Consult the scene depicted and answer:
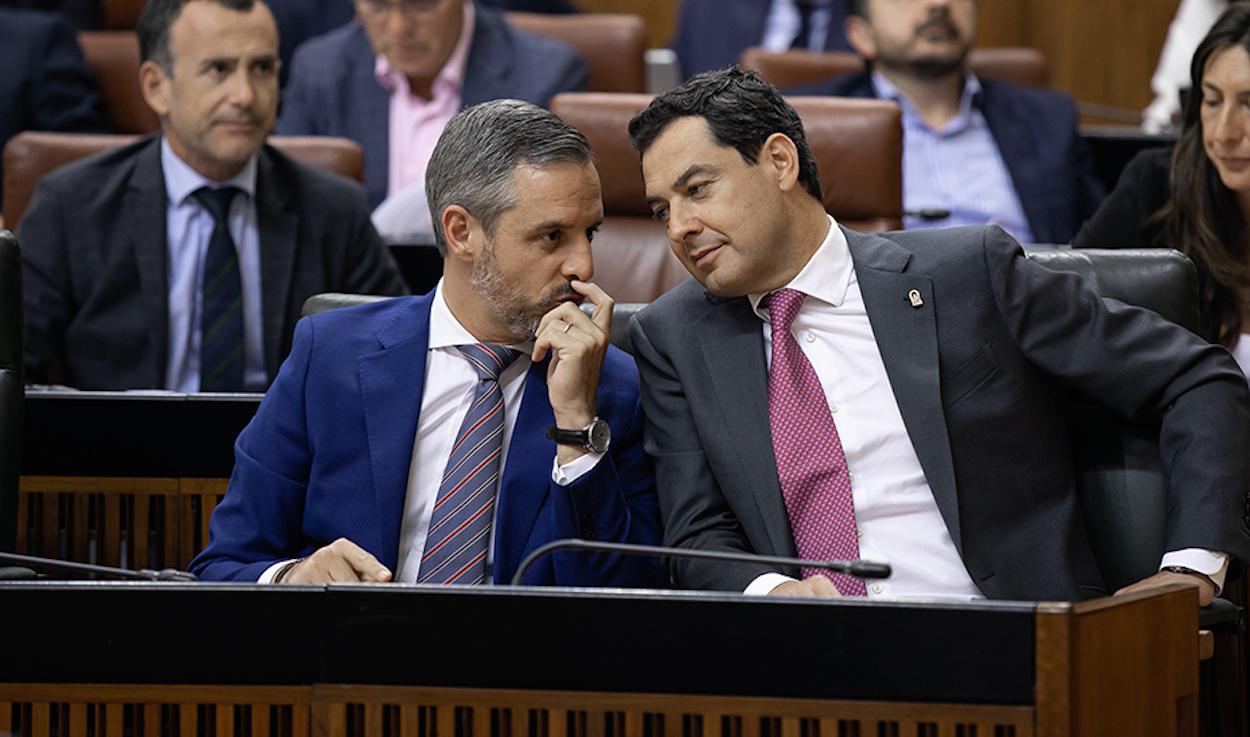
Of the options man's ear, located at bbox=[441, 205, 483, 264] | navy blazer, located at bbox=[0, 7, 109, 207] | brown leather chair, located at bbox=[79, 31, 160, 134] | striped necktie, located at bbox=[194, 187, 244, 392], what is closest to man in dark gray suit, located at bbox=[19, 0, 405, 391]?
striped necktie, located at bbox=[194, 187, 244, 392]

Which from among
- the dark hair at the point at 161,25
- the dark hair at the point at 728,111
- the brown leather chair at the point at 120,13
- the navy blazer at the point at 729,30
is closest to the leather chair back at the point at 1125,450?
the dark hair at the point at 728,111

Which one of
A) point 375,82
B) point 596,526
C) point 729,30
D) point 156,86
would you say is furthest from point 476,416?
point 729,30

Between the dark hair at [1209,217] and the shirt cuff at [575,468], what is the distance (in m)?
0.93

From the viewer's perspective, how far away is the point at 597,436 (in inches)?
70.1

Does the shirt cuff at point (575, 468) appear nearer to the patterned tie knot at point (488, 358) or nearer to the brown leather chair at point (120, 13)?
the patterned tie knot at point (488, 358)

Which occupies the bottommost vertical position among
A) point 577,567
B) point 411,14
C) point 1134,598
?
point 577,567

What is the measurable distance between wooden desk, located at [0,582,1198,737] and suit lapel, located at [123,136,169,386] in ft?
4.11

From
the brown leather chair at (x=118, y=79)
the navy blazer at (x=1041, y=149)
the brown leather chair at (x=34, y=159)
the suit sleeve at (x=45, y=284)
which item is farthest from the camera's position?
the brown leather chair at (x=118, y=79)

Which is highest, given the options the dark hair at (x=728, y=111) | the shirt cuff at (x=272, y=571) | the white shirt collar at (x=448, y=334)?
the dark hair at (x=728, y=111)

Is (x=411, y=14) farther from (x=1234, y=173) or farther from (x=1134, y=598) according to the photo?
(x=1134, y=598)

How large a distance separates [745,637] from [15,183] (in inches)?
79.7

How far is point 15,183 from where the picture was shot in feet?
9.66

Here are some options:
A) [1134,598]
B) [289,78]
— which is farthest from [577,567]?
[289,78]

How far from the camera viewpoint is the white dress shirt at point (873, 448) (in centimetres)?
179
